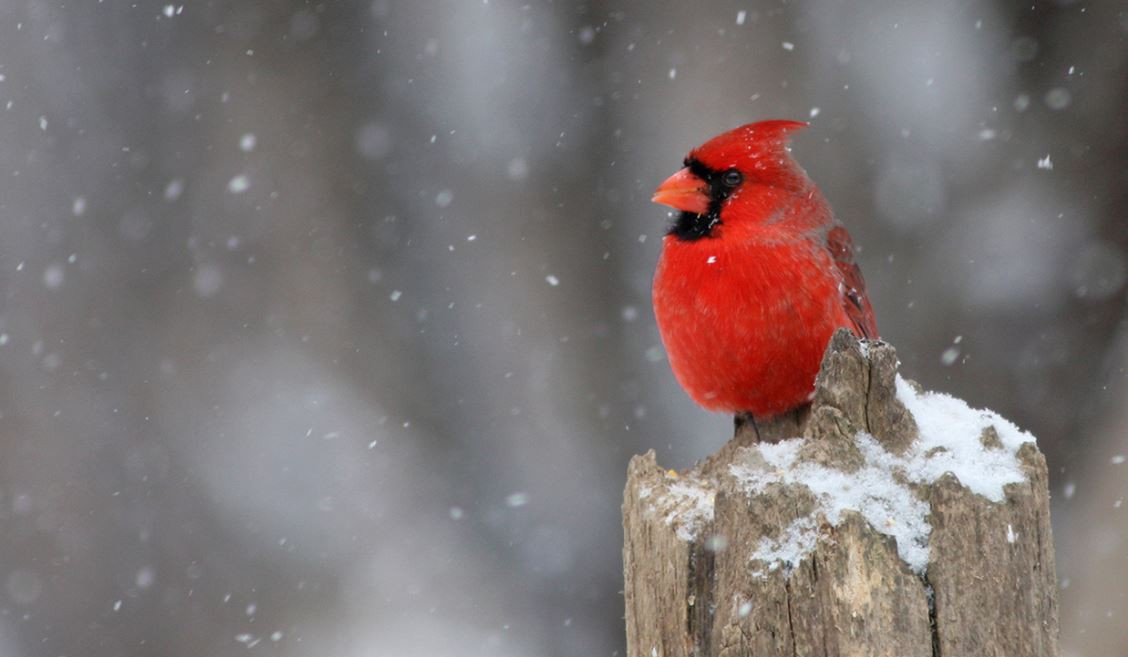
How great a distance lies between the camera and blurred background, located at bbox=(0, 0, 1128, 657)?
404 cm

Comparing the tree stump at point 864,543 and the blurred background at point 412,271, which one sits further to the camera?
the blurred background at point 412,271

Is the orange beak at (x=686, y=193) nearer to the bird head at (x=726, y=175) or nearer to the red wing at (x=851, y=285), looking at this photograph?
the bird head at (x=726, y=175)

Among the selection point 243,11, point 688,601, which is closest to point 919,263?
point 243,11

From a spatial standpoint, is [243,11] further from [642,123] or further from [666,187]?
[666,187]

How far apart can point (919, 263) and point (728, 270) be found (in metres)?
2.02

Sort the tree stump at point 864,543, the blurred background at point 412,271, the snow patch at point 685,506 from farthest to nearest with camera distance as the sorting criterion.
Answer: the blurred background at point 412,271
the snow patch at point 685,506
the tree stump at point 864,543

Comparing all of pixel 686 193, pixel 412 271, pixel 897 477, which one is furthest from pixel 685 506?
pixel 412 271

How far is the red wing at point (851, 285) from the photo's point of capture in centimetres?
235

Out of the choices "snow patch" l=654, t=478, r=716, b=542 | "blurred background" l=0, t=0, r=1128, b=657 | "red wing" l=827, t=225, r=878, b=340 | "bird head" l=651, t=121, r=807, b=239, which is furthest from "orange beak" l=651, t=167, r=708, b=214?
"blurred background" l=0, t=0, r=1128, b=657

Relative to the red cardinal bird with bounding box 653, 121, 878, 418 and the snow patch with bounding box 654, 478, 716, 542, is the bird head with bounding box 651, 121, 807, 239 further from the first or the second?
the snow patch with bounding box 654, 478, 716, 542

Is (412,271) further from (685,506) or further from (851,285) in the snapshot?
(685,506)

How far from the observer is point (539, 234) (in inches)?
169

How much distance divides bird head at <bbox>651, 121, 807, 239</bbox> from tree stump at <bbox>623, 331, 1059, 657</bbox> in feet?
2.22

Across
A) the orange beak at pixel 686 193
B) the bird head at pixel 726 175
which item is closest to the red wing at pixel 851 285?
the bird head at pixel 726 175
